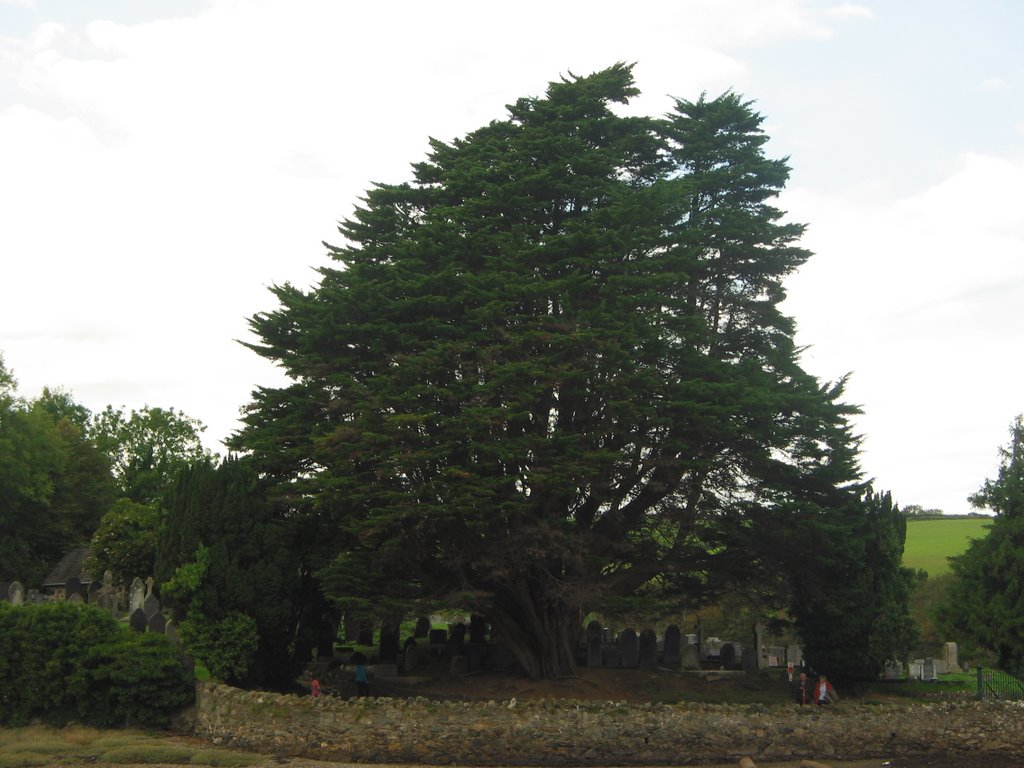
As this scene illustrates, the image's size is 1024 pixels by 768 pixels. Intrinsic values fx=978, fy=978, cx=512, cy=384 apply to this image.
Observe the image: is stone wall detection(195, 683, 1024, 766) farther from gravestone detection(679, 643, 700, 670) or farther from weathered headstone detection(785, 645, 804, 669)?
weathered headstone detection(785, 645, 804, 669)

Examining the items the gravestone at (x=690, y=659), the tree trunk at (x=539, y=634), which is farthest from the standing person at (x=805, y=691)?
the tree trunk at (x=539, y=634)

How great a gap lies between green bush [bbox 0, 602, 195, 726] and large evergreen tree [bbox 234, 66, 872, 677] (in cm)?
475

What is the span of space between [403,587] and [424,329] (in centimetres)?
A: 699

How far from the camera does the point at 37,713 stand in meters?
22.8

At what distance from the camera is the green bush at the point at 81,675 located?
22.4 metres

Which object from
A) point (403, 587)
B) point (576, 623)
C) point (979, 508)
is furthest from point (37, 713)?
point (979, 508)

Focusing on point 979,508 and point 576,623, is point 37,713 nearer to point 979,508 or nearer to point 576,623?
point 576,623

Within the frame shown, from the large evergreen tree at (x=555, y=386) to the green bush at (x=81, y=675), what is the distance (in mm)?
4754

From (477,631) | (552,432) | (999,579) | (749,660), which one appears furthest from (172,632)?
(999,579)

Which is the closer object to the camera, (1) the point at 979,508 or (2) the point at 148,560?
(1) the point at 979,508

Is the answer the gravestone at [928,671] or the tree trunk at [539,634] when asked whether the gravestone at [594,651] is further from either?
the gravestone at [928,671]

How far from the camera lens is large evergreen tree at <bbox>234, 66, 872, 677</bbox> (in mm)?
24984

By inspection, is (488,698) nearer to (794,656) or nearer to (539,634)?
(539,634)

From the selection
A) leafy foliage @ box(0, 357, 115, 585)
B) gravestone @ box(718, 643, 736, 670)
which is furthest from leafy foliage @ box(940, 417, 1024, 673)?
leafy foliage @ box(0, 357, 115, 585)
